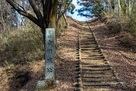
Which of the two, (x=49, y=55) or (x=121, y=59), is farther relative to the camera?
(x=121, y=59)

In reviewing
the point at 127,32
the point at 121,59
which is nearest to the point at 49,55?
the point at 121,59

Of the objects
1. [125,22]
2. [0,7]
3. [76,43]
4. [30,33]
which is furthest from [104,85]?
[0,7]

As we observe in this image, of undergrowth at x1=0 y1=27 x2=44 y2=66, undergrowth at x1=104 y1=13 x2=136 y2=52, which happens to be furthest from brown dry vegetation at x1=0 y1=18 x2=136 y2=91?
undergrowth at x1=104 y1=13 x2=136 y2=52

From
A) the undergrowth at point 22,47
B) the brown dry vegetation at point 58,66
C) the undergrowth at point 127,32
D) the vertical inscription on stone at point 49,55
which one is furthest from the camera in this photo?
the undergrowth at point 127,32

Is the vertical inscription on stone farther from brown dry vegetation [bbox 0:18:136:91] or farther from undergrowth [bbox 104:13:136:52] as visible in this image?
undergrowth [bbox 104:13:136:52]

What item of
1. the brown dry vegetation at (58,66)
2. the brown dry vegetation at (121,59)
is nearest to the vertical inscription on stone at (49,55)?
the brown dry vegetation at (58,66)

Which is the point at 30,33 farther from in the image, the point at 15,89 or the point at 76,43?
the point at 15,89

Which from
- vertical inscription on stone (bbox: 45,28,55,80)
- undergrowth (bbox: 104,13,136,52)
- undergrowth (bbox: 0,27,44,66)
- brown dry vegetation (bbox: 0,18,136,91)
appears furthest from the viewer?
undergrowth (bbox: 104,13,136,52)

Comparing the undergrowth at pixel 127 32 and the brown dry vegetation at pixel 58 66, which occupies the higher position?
the undergrowth at pixel 127 32

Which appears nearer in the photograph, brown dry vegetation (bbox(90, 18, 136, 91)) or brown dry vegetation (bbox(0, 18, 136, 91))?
brown dry vegetation (bbox(90, 18, 136, 91))

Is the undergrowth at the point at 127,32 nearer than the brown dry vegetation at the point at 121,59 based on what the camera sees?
No

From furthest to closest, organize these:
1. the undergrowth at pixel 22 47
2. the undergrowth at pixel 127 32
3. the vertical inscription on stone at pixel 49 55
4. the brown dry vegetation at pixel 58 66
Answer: the undergrowth at pixel 127 32, the undergrowth at pixel 22 47, the brown dry vegetation at pixel 58 66, the vertical inscription on stone at pixel 49 55

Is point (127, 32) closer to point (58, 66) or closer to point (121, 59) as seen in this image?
point (121, 59)

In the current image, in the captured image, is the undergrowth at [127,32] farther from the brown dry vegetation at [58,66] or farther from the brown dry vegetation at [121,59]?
the brown dry vegetation at [58,66]
